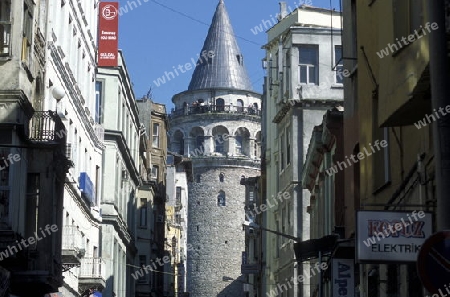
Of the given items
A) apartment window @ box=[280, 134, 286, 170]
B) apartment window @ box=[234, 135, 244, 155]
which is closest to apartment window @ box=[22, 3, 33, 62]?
apartment window @ box=[280, 134, 286, 170]

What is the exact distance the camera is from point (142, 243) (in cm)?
6775

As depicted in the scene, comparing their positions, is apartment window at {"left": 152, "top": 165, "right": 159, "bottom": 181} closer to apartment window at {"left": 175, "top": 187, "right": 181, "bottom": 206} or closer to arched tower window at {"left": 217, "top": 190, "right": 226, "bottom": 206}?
apartment window at {"left": 175, "top": 187, "right": 181, "bottom": 206}

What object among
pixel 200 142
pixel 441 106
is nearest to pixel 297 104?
pixel 441 106

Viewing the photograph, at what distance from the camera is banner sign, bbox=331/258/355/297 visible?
1052 inches

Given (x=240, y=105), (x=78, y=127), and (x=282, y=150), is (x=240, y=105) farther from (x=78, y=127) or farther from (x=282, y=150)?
(x=78, y=127)

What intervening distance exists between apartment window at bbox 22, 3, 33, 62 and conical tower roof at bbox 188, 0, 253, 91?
346 ft

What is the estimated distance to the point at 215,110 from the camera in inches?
5226

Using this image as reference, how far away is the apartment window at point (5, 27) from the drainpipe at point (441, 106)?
17438mm

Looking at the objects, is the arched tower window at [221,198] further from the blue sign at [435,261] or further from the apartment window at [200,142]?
the blue sign at [435,261]

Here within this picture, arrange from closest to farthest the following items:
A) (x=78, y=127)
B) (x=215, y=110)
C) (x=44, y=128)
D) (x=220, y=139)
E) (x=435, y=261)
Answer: (x=435, y=261) < (x=44, y=128) < (x=78, y=127) < (x=220, y=139) < (x=215, y=110)

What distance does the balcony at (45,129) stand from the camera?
2889cm

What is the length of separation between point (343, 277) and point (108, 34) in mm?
23063

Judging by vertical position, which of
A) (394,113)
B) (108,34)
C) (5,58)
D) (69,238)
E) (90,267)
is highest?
(108,34)

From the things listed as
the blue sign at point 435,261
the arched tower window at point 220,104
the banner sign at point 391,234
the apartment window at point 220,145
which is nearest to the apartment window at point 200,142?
the apartment window at point 220,145
